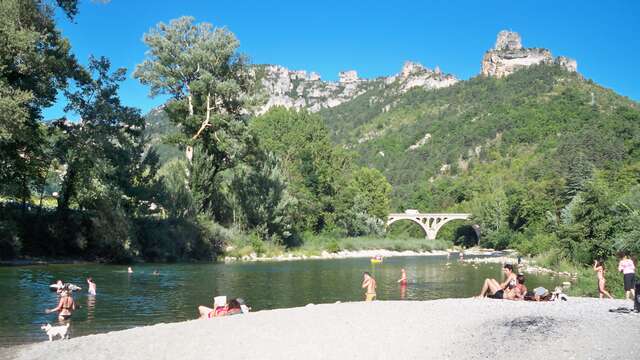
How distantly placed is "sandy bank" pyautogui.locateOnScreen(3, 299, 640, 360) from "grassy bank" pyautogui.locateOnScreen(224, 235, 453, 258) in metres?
31.7

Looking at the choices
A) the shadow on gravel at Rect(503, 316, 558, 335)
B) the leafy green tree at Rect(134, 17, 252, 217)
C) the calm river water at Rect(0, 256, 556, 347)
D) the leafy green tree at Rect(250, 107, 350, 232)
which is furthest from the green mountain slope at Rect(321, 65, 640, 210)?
the shadow on gravel at Rect(503, 316, 558, 335)

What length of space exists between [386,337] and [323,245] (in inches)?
1888

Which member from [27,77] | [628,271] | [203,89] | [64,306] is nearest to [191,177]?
[203,89]

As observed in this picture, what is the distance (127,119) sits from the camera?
123 ft

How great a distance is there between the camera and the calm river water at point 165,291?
16141 millimetres

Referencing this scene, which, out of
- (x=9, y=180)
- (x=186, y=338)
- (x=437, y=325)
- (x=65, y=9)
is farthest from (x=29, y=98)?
(x=437, y=325)

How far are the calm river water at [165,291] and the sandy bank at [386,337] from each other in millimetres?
2941

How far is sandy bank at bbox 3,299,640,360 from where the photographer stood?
33.6 feet

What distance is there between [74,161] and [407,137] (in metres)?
141

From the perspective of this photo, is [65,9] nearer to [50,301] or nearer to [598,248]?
[50,301]

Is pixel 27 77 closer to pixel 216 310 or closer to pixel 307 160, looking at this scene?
pixel 216 310

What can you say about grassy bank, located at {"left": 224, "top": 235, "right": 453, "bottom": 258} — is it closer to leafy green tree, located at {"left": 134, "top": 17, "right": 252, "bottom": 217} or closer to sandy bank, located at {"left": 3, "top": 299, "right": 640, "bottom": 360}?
leafy green tree, located at {"left": 134, "top": 17, "right": 252, "bottom": 217}

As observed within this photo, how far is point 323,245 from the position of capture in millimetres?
59406

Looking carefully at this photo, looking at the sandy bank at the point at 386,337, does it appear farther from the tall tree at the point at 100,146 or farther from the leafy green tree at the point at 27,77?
the tall tree at the point at 100,146
